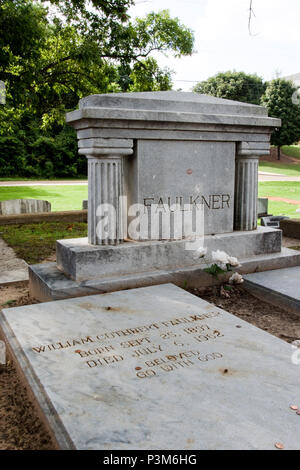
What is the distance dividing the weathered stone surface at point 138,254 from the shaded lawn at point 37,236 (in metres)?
2.18

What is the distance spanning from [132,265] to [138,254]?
128 millimetres

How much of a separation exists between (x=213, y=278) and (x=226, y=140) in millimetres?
1538

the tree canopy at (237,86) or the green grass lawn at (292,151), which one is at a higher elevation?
the tree canopy at (237,86)

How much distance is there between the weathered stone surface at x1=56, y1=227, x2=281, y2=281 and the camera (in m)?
4.11

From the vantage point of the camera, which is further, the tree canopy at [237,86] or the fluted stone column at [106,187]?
the tree canopy at [237,86]

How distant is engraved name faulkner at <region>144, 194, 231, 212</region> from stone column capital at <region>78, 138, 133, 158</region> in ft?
1.83

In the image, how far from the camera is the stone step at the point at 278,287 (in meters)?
4.00

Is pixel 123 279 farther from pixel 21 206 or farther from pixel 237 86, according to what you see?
pixel 237 86

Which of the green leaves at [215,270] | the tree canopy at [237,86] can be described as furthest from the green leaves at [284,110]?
the green leaves at [215,270]

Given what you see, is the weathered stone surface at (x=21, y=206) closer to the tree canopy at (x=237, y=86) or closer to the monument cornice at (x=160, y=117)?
the monument cornice at (x=160, y=117)

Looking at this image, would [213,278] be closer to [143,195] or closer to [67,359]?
[143,195]

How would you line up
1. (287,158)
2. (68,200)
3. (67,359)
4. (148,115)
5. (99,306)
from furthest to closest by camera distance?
(287,158)
(68,200)
(148,115)
(99,306)
(67,359)
